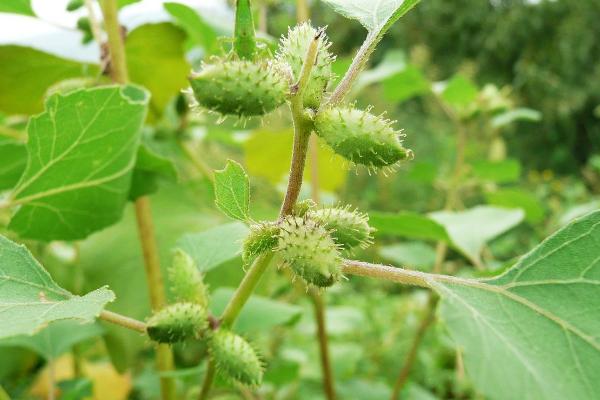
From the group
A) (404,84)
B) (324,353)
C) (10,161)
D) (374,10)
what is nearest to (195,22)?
(10,161)

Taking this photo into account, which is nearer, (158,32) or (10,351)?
(158,32)

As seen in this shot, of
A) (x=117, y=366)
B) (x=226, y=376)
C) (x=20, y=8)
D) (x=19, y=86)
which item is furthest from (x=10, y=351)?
(x=226, y=376)

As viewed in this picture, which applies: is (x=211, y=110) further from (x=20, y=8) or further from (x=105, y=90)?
(x=20, y=8)

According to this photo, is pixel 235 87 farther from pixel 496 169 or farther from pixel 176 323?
pixel 496 169

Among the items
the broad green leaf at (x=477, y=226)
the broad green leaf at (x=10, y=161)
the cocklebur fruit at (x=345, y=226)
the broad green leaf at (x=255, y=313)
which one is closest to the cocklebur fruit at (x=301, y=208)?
the cocklebur fruit at (x=345, y=226)

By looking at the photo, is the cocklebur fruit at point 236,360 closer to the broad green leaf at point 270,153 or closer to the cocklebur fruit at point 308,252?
the cocklebur fruit at point 308,252

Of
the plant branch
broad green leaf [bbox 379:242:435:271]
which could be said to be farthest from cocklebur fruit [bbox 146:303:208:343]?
broad green leaf [bbox 379:242:435:271]
